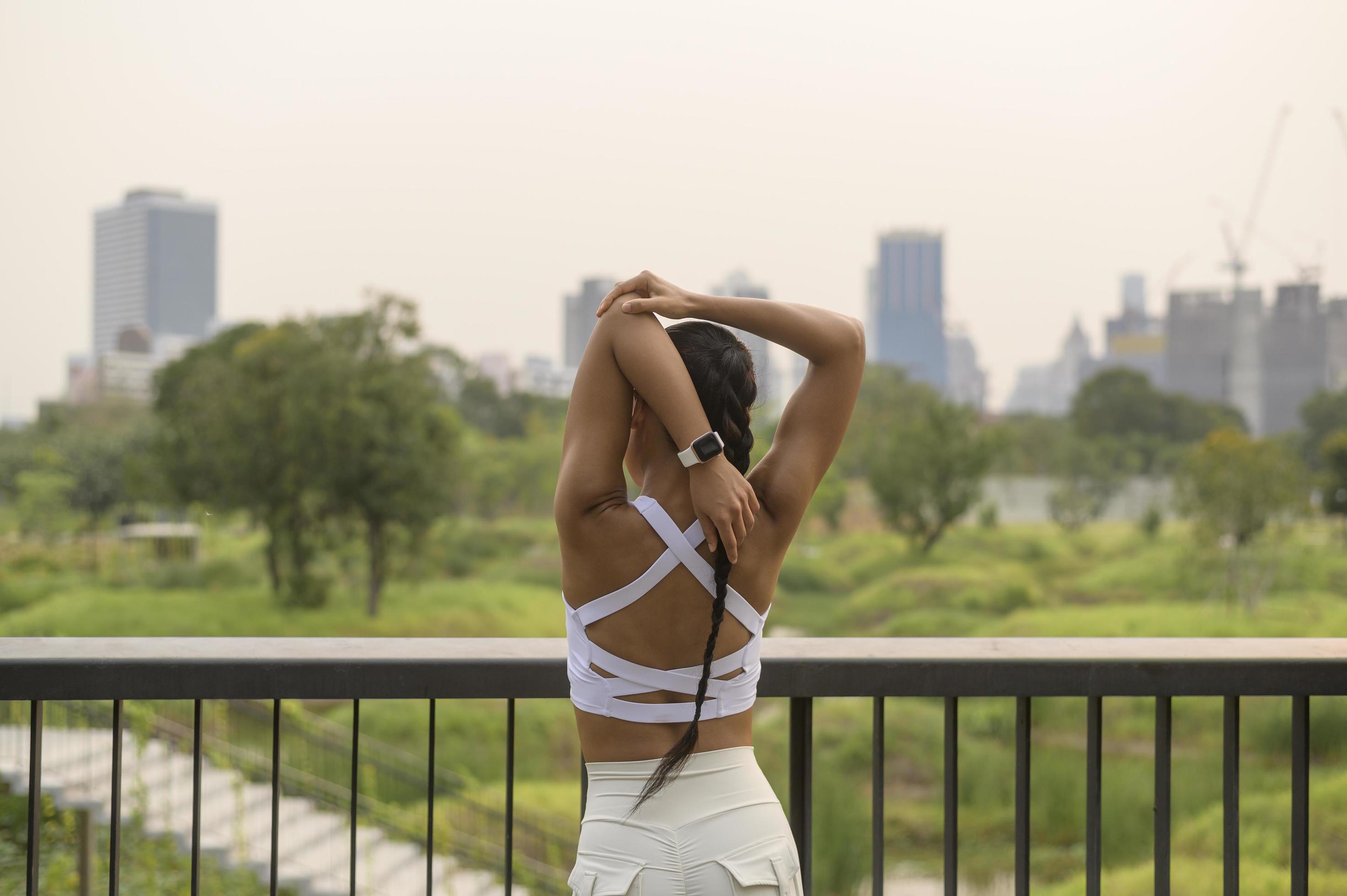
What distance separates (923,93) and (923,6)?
4.25 m

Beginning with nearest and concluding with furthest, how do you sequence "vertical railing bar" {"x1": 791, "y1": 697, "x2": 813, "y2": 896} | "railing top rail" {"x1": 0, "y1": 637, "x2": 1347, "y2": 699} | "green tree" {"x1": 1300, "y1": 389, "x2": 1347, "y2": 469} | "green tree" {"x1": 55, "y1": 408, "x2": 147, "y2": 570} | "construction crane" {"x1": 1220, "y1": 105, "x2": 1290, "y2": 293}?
"railing top rail" {"x1": 0, "y1": 637, "x2": 1347, "y2": 699} < "vertical railing bar" {"x1": 791, "y1": 697, "x2": 813, "y2": 896} < "green tree" {"x1": 55, "y1": 408, "x2": 147, "y2": 570} < "green tree" {"x1": 1300, "y1": 389, "x2": 1347, "y2": 469} < "construction crane" {"x1": 1220, "y1": 105, "x2": 1290, "y2": 293}

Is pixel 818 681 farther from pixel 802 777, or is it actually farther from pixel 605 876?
pixel 605 876

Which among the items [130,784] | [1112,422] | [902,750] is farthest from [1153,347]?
[130,784]

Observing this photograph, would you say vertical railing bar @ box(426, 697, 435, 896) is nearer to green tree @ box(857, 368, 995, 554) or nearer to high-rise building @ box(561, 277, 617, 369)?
high-rise building @ box(561, 277, 617, 369)

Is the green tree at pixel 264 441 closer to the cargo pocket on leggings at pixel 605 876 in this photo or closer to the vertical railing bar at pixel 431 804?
the vertical railing bar at pixel 431 804

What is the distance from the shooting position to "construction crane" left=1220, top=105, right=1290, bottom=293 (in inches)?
2004

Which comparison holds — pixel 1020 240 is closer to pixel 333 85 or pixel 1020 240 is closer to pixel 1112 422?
pixel 1112 422

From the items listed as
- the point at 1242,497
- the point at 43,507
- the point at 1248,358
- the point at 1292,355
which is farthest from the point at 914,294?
the point at 43,507

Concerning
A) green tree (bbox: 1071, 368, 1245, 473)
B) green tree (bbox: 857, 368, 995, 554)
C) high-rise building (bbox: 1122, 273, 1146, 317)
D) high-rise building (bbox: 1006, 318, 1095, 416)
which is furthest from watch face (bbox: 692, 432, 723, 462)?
high-rise building (bbox: 1122, 273, 1146, 317)

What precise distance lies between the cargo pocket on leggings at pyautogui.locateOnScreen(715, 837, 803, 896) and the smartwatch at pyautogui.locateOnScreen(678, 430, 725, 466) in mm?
456

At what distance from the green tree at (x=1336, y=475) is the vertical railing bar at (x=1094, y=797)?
105 ft

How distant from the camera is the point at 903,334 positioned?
56.0 metres

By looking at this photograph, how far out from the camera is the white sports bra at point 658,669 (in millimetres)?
1229

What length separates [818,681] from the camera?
170 cm
